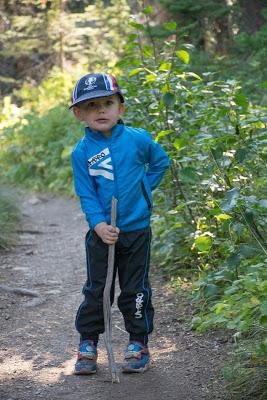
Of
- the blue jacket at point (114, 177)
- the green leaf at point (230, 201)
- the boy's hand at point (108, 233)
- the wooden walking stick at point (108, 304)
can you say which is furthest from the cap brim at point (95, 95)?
the green leaf at point (230, 201)

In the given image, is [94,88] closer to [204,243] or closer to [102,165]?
[102,165]

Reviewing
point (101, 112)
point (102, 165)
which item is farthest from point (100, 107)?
point (102, 165)

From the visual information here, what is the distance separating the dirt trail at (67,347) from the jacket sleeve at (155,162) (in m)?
1.00

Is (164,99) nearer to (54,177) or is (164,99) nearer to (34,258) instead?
(34,258)

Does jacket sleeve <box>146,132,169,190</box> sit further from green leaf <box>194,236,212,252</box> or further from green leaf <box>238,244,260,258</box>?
green leaf <box>238,244,260,258</box>

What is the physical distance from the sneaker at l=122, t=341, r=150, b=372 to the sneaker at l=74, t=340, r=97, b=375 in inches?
6.6

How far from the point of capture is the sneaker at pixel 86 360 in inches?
143

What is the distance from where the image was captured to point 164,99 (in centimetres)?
456

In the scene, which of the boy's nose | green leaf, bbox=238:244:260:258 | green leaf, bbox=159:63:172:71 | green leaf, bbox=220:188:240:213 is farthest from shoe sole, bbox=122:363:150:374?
green leaf, bbox=159:63:172:71

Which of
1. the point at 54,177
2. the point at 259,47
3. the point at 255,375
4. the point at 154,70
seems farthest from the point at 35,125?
the point at 255,375

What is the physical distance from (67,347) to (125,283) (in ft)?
2.31

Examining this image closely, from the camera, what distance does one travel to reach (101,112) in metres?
3.59

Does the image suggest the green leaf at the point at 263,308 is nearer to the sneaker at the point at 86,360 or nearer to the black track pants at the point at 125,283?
the black track pants at the point at 125,283

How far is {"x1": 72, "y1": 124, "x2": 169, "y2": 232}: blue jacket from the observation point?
3.56 m
